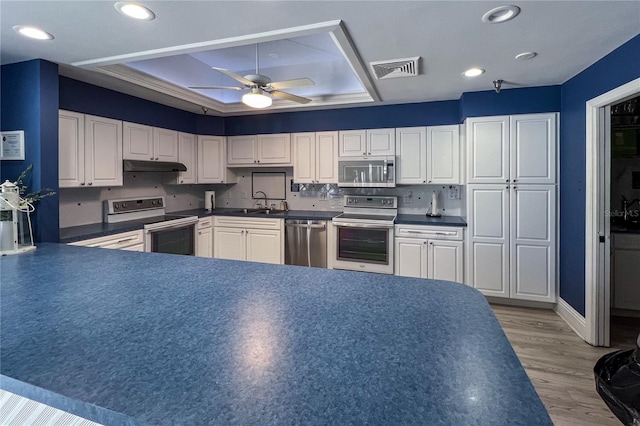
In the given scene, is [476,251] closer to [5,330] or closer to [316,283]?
[316,283]

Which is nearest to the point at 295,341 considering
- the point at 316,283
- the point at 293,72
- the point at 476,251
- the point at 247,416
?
the point at 247,416

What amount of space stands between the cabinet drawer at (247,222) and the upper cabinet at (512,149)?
96.4 inches

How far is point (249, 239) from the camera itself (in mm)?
4590

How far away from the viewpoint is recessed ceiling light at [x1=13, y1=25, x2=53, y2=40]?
2.12 m

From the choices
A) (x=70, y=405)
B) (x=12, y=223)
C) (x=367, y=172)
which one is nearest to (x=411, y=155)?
(x=367, y=172)

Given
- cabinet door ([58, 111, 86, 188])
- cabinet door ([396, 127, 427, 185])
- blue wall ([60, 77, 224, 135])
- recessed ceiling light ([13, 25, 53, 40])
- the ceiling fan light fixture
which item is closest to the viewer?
recessed ceiling light ([13, 25, 53, 40])

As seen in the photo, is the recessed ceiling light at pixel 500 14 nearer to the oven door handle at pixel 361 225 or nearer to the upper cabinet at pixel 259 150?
the oven door handle at pixel 361 225

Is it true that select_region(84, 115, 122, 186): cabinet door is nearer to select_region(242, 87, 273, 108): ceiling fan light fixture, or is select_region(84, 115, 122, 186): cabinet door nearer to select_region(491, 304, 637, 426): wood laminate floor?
select_region(242, 87, 273, 108): ceiling fan light fixture

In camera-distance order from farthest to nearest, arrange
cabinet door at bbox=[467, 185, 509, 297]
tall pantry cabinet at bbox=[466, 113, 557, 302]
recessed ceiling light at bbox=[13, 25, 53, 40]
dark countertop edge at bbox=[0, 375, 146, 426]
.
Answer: cabinet door at bbox=[467, 185, 509, 297] < tall pantry cabinet at bbox=[466, 113, 557, 302] < recessed ceiling light at bbox=[13, 25, 53, 40] < dark countertop edge at bbox=[0, 375, 146, 426]

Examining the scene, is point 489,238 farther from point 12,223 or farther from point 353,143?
point 12,223

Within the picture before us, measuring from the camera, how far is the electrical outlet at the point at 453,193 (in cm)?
433

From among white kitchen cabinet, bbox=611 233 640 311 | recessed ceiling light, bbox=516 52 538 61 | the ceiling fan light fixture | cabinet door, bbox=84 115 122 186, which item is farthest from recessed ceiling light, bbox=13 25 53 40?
white kitchen cabinet, bbox=611 233 640 311

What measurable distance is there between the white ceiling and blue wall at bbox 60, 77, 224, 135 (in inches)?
6.4

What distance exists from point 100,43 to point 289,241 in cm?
284
